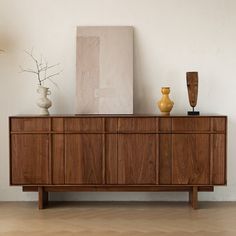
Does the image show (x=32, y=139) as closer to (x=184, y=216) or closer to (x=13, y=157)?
(x=13, y=157)

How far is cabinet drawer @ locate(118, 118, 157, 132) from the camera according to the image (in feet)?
17.3

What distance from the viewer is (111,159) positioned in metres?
5.29

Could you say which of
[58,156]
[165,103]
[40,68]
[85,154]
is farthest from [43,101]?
[165,103]

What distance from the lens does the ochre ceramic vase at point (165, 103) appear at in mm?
5414

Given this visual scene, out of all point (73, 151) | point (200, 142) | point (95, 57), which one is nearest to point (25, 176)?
point (73, 151)

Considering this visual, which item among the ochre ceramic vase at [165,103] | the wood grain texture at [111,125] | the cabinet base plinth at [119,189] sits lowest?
the cabinet base plinth at [119,189]

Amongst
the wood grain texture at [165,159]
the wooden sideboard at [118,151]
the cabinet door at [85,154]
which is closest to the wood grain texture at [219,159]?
the wooden sideboard at [118,151]

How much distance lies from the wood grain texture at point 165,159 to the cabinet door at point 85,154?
634 mm

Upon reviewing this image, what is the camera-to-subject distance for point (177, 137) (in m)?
5.27

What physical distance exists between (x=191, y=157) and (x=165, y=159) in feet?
0.90

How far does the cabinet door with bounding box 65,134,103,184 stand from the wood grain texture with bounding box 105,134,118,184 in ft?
0.21

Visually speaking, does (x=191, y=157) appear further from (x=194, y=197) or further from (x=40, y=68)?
(x=40, y=68)

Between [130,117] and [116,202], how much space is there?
1.12m

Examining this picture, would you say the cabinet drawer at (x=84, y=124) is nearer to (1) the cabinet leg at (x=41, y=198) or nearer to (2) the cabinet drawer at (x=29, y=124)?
(2) the cabinet drawer at (x=29, y=124)
